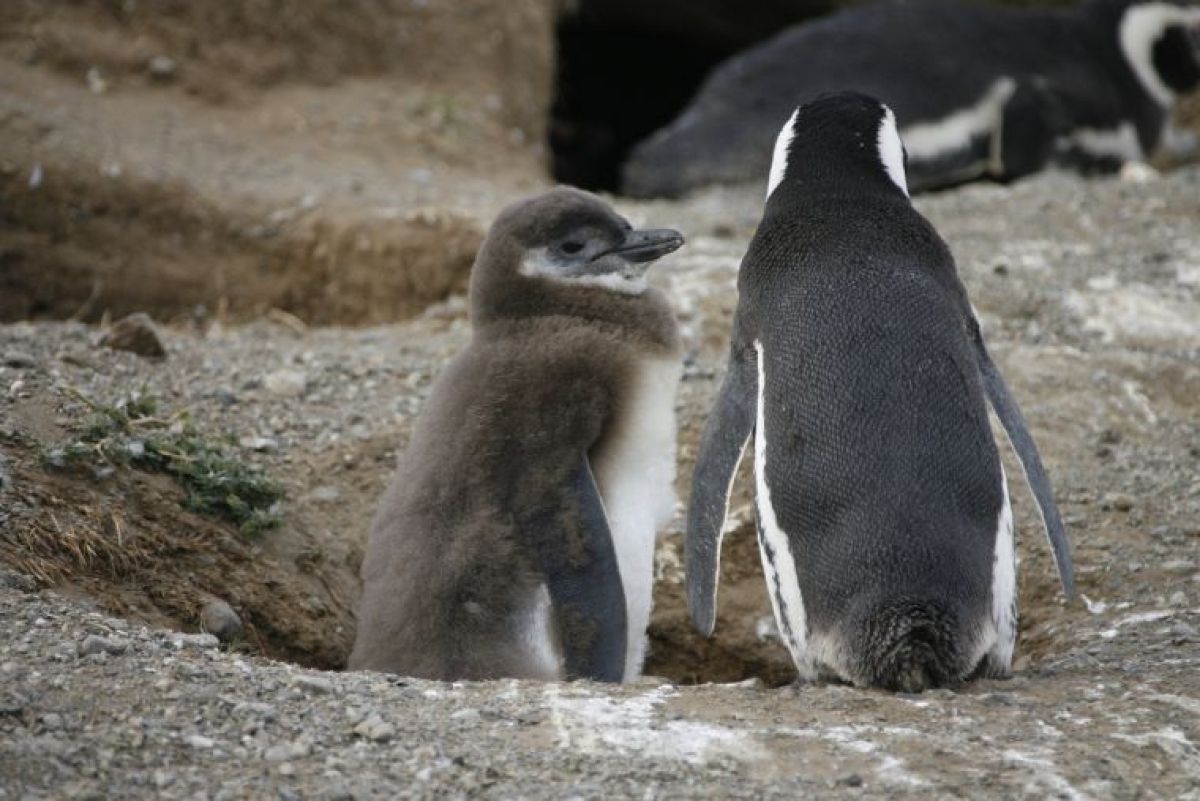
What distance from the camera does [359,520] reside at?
4.56 meters

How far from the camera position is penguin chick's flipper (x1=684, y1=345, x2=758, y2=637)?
357 cm

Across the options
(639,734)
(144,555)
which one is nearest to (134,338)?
(144,555)

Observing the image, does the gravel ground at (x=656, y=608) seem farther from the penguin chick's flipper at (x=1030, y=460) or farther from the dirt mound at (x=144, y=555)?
the penguin chick's flipper at (x=1030, y=460)

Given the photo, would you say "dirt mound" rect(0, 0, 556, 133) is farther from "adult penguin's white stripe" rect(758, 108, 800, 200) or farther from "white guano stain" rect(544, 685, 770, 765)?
"white guano stain" rect(544, 685, 770, 765)

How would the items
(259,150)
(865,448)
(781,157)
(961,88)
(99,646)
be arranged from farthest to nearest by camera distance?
(961,88)
(259,150)
(781,157)
(865,448)
(99,646)

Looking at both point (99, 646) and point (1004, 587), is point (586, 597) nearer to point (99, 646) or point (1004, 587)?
point (1004, 587)

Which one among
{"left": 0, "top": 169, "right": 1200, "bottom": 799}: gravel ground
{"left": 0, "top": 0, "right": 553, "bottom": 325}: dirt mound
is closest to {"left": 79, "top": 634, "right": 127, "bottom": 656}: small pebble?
{"left": 0, "top": 169, "right": 1200, "bottom": 799}: gravel ground

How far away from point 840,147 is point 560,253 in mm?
709

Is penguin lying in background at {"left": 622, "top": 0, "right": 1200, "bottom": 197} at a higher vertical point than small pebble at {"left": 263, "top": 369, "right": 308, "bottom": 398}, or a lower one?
higher

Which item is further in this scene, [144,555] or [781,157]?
[781,157]

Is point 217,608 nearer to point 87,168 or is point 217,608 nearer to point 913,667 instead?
point 913,667

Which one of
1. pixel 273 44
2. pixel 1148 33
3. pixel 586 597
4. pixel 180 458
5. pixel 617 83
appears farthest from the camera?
pixel 617 83

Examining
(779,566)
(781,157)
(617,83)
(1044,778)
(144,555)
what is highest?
(617,83)

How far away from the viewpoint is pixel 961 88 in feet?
27.9
